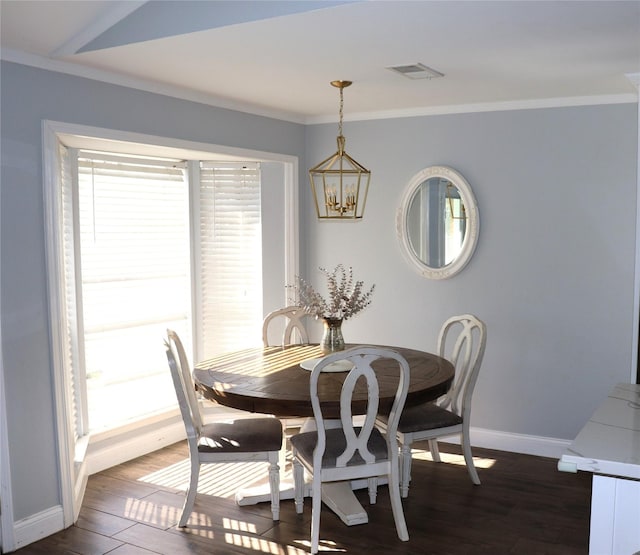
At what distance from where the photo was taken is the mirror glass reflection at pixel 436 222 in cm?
472

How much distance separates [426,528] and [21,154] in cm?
273

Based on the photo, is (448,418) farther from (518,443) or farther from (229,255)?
(229,255)

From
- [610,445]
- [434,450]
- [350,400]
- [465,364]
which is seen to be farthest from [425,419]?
[610,445]

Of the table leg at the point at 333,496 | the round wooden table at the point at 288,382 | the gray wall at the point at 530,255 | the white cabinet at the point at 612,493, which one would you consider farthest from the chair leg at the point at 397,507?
the gray wall at the point at 530,255

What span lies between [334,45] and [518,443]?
9.84 feet

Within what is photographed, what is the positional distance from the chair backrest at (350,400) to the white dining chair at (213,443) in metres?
0.39

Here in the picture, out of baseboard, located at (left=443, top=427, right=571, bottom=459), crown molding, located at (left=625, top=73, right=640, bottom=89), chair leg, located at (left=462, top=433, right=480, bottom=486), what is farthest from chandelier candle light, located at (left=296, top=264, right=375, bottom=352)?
crown molding, located at (left=625, top=73, right=640, bottom=89)

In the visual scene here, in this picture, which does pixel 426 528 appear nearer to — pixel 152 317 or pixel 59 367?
pixel 59 367

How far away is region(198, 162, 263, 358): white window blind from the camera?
5.02m

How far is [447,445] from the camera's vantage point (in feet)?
15.6

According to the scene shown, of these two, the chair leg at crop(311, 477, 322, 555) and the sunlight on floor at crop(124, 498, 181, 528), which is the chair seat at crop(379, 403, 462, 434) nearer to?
the chair leg at crop(311, 477, 322, 555)

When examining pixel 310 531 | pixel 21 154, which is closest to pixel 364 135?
pixel 21 154

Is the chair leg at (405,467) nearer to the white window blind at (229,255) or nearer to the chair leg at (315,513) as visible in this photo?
the chair leg at (315,513)

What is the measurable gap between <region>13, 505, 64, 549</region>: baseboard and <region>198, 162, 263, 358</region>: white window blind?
1819mm
